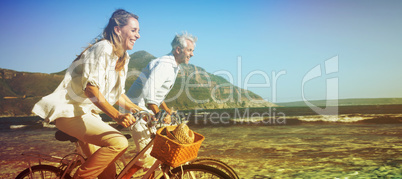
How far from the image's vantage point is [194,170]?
244 cm

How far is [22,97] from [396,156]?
18294 centimetres

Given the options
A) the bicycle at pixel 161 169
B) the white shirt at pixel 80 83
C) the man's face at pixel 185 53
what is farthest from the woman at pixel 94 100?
the man's face at pixel 185 53

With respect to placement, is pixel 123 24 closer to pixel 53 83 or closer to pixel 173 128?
pixel 173 128

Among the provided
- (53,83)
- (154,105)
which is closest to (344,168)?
(154,105)

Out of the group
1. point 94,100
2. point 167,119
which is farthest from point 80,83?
point 167,119

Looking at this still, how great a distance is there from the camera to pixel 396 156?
6852 millimetres

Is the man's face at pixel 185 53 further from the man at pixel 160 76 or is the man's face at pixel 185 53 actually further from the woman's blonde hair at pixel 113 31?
the woman's blonde hair at pixel 113 31

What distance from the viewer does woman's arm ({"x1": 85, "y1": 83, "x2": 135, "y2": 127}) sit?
2457 millimetres

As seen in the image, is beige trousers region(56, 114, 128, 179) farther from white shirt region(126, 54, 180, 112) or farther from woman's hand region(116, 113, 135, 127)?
white shirt region(126, 54, 180, 112)

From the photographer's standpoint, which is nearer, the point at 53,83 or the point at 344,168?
the point at 344,168

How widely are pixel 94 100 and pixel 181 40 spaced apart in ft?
6.17

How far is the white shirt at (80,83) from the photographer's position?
2.54 meters

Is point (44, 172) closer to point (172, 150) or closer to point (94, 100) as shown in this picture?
point (94, 100)

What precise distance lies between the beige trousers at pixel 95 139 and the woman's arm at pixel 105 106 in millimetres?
211
